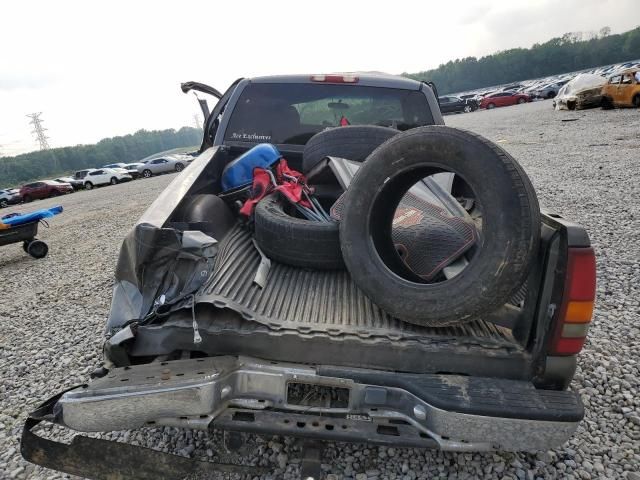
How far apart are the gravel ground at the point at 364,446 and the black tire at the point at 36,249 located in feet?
0.45

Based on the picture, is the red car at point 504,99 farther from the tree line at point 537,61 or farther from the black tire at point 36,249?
the black tire at point 36,249

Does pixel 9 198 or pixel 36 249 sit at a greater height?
pixel 36 249

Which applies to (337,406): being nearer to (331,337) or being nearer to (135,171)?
(331,337)

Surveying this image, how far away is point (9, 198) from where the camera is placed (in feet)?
82.1

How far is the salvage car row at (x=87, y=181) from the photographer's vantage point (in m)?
25.5

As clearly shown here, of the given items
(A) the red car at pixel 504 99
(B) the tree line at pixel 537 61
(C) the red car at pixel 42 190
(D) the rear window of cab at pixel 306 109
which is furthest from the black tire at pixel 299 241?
(B) the tree line at pixel 537 61

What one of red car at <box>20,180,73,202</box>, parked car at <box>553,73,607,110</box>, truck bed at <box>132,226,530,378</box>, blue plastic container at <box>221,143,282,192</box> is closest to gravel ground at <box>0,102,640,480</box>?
truck bed at <box>132,226,530,378</box>

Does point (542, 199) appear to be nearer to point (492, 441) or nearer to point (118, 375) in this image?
point (492, 441)

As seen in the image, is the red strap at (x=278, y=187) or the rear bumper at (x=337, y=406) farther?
the red strap at (x=278, y=187)

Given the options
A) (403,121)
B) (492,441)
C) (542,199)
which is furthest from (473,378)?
(542,199)

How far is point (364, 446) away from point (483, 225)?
1.29 metres

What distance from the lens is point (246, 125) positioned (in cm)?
366

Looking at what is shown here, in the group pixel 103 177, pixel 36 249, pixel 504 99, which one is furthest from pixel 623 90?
pixel 103 177

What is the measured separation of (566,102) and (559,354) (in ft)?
77.4
